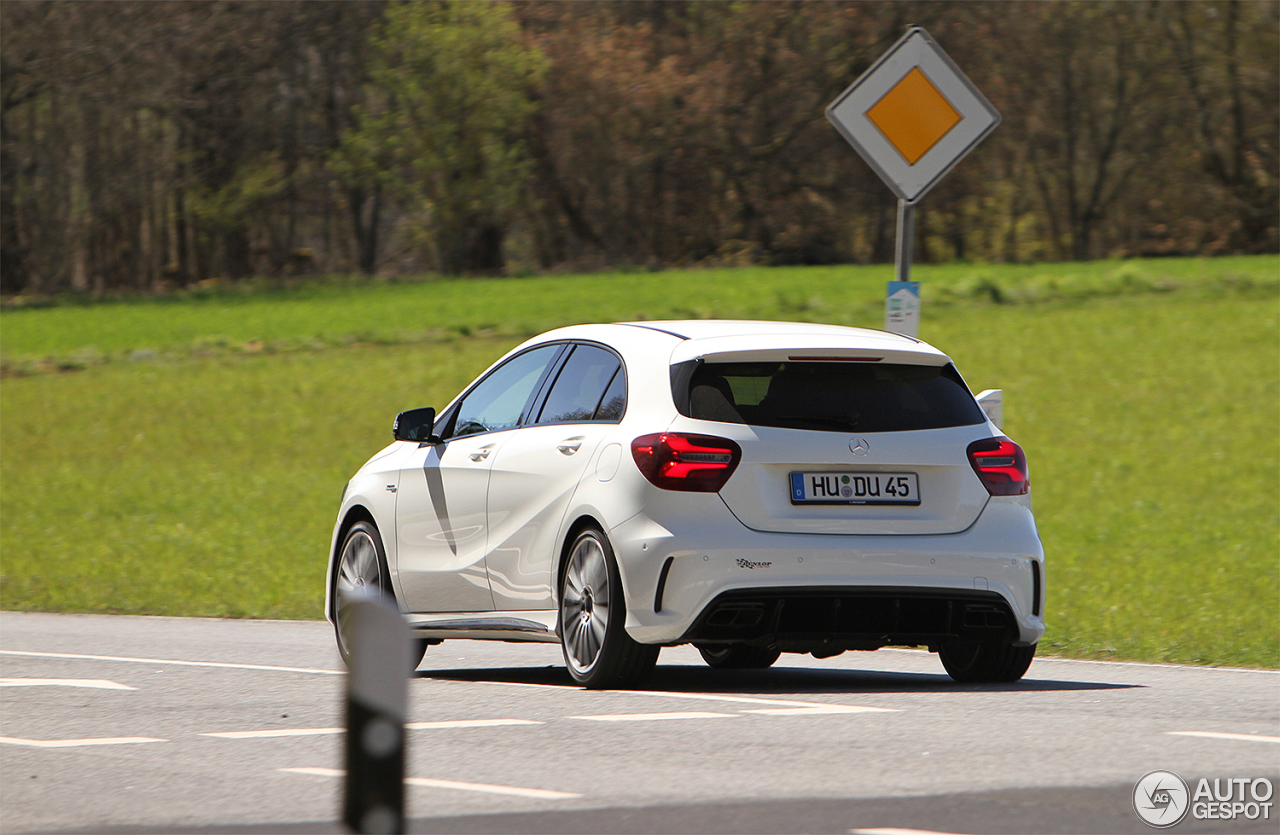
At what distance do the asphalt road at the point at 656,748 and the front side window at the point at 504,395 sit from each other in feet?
4.11

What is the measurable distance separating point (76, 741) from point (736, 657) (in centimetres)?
396

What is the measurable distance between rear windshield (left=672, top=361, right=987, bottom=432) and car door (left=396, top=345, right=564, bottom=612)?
50.6 inches

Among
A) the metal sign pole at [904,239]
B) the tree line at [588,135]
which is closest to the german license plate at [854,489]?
the metal sign pole at [904,239]

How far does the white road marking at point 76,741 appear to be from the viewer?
755cm

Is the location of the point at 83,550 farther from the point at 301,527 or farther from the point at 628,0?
the point at 628,0

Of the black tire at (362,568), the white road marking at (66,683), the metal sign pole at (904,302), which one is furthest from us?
the metal sign pole at (904,302)

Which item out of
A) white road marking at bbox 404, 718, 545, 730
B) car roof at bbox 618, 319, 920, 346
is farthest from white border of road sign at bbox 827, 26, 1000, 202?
white road marking at bbox 404, 718, 545, 730

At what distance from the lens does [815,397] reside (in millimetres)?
8734

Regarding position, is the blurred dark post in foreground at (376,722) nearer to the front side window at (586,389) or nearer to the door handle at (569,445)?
the front side window at (586,389)

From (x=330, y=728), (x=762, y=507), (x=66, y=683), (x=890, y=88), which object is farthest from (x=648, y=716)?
(x=890, y=88)

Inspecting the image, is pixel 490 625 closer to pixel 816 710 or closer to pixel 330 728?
pixel 330 728

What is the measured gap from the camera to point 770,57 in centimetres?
5653

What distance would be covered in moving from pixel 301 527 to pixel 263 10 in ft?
119

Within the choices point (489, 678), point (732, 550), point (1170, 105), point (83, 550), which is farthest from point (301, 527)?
point (1170, 105)
